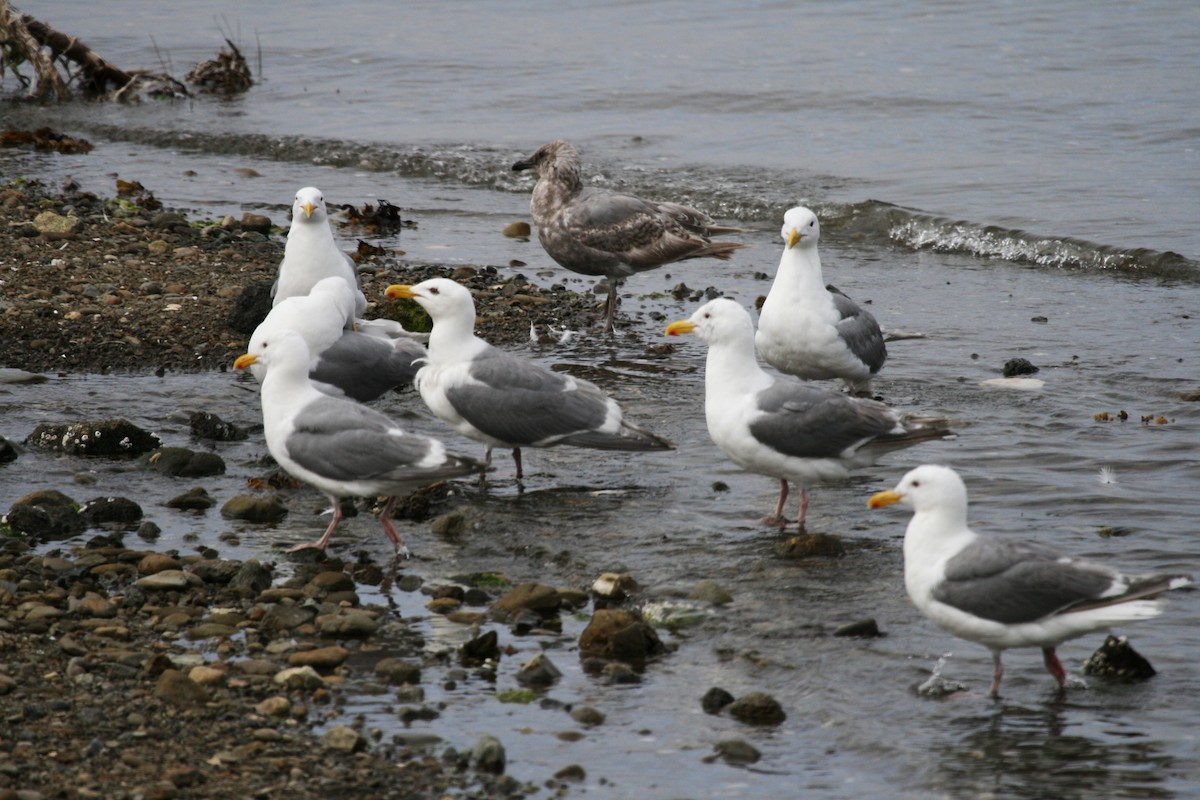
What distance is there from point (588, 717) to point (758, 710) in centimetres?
64

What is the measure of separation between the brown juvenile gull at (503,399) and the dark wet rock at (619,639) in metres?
2.22

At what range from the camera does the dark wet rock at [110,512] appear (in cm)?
728

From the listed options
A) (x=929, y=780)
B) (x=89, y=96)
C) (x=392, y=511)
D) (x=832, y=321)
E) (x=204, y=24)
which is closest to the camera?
(x=929, y=780)

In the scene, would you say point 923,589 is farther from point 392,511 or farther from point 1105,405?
point 1105,405

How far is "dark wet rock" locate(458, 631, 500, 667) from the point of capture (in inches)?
231

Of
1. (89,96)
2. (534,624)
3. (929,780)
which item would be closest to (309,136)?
(89,96)

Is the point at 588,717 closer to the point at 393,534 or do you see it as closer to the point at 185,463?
the point at 393,534

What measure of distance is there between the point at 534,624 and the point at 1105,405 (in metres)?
5.13

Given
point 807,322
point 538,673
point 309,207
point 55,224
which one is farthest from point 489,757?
point 55,224

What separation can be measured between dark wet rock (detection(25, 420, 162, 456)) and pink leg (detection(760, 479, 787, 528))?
3.60 metres

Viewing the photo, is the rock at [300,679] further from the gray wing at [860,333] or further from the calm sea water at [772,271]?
the gray wing at [860,333]

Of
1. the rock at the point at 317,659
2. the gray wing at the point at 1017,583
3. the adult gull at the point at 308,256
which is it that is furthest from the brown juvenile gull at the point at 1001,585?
the adult gull at the point at 308,256

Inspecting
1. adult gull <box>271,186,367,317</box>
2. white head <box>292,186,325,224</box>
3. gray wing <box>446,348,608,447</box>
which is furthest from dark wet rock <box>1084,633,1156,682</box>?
white head <box>292,186,325,224</box>

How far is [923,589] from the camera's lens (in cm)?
571
